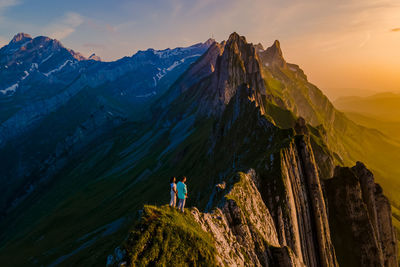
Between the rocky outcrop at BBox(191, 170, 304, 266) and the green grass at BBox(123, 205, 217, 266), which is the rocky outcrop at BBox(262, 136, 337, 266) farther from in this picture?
the green grass at BBox(123, 205, 217, 266)

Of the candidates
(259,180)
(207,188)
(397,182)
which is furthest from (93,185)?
(397,182)

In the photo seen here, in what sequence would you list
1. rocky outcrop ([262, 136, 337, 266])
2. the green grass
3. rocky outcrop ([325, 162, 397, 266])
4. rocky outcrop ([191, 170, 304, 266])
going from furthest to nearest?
rocky outcrop ([325, 162, 397, 266]) → rocky outcrop ([262, 136, 337, 266]) → rocky outcrop ([191, 170, 304, 266]) → the green grass

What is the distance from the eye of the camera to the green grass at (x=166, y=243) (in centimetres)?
1633

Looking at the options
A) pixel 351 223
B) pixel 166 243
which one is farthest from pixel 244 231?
pixel 351 223

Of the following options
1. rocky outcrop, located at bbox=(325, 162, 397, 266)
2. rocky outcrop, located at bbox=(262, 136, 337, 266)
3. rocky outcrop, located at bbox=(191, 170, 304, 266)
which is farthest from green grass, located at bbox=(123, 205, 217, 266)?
rocky outcrop, located at bbox=(325, 162, 397, 266)

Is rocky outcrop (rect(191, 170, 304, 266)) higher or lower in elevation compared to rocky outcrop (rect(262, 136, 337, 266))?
lower

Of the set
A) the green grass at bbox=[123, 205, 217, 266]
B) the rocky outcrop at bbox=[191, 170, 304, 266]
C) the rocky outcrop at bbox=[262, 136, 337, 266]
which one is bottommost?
the green grass at bbox=[123, 205, 217, 266]

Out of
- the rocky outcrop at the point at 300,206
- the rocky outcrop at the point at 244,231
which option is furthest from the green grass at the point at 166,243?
the rocky outcrop at the point at 300,206

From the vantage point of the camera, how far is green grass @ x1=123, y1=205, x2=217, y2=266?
16.3m

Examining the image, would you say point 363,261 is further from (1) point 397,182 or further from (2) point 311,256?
(1) point 397,182

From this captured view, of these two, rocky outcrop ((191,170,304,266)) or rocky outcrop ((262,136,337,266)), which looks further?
rocky outcrop ((262,136,337,266))

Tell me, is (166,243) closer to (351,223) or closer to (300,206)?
(300,206)

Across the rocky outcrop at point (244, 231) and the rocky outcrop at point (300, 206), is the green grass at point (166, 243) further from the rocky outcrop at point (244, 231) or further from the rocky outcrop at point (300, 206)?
the rocky outcrop at point (300, 206)

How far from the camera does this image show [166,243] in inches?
680
